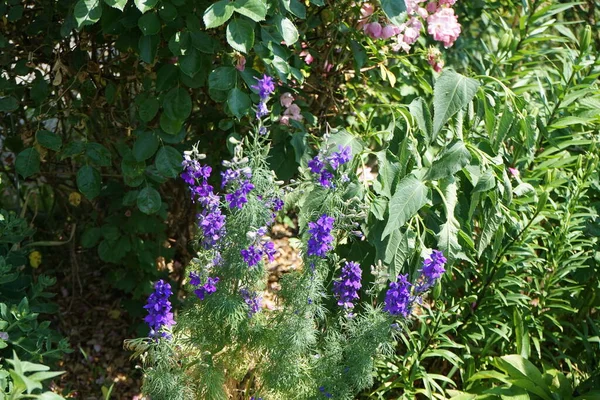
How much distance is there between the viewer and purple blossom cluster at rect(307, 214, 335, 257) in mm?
2102

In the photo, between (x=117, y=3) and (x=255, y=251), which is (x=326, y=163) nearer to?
(x=255, y=251)

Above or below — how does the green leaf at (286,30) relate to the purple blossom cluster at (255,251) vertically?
above

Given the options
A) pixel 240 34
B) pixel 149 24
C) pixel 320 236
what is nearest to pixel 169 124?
pixel 149 24

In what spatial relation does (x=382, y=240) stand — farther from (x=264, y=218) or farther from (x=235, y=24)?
(x=235, y=24)

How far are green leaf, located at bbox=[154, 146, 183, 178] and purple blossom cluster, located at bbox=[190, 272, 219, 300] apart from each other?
0.47 m

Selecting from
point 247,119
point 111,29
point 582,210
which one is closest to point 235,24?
point 111,29

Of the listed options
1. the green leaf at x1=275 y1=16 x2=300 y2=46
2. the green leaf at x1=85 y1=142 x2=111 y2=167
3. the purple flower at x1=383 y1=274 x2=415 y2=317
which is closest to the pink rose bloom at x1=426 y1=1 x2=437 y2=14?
the green leaf at x1=275 y1=16 x2=300 y2=46

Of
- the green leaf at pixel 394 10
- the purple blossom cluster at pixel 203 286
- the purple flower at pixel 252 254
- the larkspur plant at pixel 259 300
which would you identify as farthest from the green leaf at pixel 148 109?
the green leaf at pixel 394 10

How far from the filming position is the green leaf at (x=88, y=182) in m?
2.68

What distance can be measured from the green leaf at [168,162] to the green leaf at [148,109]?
0.39 ft

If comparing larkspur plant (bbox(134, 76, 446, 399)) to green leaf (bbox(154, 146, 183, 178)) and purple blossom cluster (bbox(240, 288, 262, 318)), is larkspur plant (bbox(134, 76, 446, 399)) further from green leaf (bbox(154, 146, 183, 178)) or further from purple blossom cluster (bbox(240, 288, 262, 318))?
green leaf (bbox(154, 146, 183, 178))

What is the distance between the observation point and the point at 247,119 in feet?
9.59

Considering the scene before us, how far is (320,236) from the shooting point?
2.12 m

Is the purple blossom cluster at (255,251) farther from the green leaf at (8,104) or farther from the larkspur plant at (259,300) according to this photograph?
the green leaf at (8,104)
